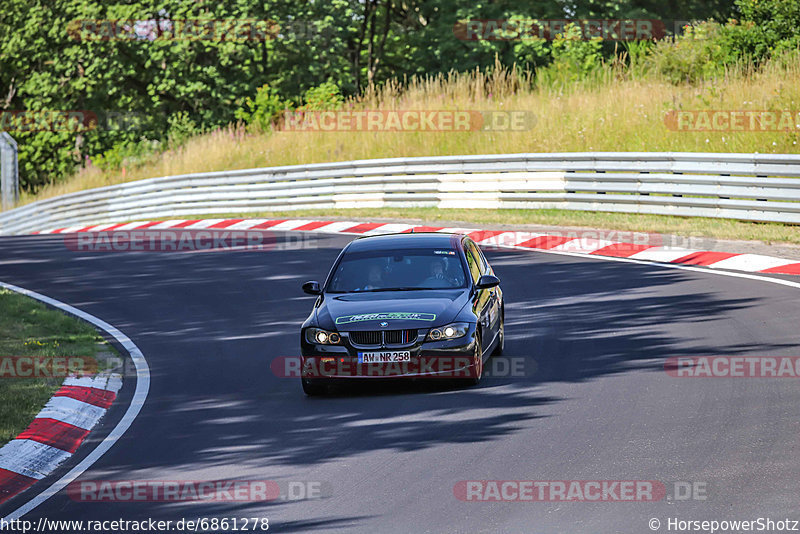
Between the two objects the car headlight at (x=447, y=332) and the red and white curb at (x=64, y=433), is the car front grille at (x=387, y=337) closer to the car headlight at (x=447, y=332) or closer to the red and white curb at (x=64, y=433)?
the car headlight at (x=447, y=332)

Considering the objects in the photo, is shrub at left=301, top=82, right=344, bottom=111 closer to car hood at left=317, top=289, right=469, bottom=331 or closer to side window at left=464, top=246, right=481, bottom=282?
side window at left=464, top=246, right=481, bottom=282

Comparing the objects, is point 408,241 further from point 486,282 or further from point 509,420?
point 509,420

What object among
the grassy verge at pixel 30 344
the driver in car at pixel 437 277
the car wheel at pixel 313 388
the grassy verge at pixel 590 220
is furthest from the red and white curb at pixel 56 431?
the grassy verge at pixel 590 220

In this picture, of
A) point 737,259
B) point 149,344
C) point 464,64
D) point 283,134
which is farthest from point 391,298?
point 464,64

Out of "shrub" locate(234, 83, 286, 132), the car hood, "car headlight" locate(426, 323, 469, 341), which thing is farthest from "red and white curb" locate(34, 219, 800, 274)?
"shrub" locate(234, 83, 286, 132)

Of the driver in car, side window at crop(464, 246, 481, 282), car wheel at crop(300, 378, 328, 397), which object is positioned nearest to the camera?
car wheel at crop(300, 378, 328, 397)

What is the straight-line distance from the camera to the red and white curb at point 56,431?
902 cm

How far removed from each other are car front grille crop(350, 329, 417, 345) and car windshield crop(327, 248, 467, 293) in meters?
1.10

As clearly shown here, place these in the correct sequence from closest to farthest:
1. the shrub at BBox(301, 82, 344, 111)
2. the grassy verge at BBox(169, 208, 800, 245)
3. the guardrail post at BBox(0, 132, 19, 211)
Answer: the grassy verge at BBox(169, 208, 800, 245) → the shrub at BBox(301, 82, 344, 111) → the guardrail post at BBox(0, 132, 19, 211)

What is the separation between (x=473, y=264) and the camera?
12547 mm

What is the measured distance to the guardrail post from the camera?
48.5 metres

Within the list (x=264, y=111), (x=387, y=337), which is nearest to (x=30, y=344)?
(x=387, y=337)

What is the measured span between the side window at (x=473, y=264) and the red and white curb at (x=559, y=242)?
4.24 m

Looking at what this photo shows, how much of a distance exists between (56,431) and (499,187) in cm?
1719
